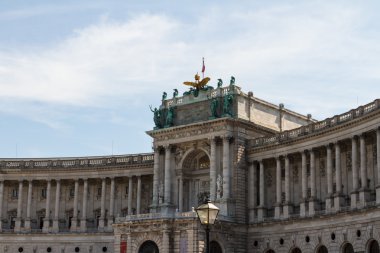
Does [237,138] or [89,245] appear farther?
[89,245]

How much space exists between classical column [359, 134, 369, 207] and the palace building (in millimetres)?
97

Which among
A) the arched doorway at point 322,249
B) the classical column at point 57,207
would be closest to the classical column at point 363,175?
the arched doorway at point 322,249

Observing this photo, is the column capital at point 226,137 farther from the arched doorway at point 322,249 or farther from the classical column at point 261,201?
the arched doorway at point 322,249

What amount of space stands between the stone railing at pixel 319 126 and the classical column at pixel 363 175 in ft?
8.83

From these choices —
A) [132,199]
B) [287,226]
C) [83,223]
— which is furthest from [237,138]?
[83,223]

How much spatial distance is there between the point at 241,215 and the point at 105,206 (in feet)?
73.6

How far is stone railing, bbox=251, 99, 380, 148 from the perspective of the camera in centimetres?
7140

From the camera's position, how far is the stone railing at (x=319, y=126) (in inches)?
2811

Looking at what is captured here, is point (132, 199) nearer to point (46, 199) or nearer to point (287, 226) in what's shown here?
point (46, 199)

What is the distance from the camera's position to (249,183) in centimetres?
8681

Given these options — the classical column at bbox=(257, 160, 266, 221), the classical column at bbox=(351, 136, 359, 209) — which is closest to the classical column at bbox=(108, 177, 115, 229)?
the classical column at bbox=(257, 160, 266, 221)

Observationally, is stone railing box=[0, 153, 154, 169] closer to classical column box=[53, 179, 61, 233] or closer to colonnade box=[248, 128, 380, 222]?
classical column box=[53, 179, 61, 233]

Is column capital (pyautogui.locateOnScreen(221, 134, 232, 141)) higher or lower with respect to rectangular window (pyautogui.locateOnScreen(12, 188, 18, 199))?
higher

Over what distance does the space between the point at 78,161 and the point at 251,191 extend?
1076 inches
